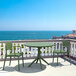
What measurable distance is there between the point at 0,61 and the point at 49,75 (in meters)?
2.40

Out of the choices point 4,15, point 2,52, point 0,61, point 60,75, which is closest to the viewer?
point 60,75

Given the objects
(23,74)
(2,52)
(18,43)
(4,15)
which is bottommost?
(23,74)

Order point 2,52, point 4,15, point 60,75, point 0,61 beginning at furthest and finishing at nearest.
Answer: point 4,15, point 2,52, point 0,61, point 60,75

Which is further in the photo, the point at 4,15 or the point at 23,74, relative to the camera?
the point at 4,15

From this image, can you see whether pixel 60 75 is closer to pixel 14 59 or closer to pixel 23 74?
pixel 23 74

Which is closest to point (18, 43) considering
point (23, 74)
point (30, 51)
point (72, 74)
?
point (30, 51)

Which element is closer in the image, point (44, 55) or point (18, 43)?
point (18, 43)

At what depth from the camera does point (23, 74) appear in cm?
313

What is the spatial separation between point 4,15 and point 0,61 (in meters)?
78.5

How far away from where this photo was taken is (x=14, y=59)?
15.6 ft

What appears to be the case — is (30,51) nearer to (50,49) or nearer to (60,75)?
(50,49)

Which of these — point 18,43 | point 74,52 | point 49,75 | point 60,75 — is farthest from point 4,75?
point 74,52

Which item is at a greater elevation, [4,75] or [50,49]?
[50,49]

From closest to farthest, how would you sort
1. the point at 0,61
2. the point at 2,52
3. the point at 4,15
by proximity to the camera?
1. the point at 0,61
2. the point at 2,52
3. the point at 4,15
